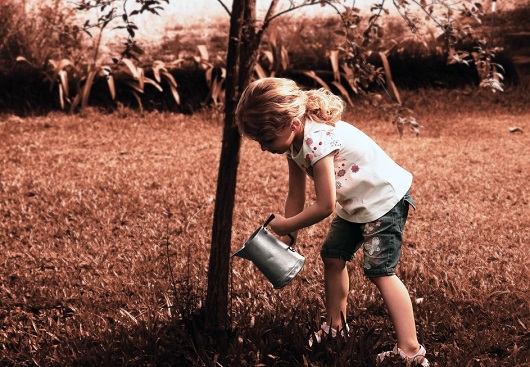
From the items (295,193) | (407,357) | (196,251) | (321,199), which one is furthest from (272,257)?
(196,251)

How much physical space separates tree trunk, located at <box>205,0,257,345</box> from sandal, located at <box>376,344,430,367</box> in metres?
0.60

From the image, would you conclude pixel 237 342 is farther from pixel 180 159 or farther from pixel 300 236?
pixel 180 159

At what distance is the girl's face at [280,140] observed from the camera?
2.51 m

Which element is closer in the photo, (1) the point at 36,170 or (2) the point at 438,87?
(1) the point at 36,170

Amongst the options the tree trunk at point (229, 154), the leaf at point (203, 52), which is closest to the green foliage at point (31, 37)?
the leaf at point (203, 52)

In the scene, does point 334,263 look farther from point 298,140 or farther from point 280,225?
point 298,140

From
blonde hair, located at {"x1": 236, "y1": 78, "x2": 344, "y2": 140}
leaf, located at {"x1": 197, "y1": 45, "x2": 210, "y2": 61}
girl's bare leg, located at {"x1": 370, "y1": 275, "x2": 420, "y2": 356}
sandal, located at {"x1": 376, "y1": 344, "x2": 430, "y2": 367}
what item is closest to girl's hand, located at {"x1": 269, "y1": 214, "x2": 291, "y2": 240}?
blonde hair, located at {"x1": 236, "y1": 78, "x2": 344, "y2": 140}

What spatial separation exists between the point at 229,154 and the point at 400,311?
2.66ft


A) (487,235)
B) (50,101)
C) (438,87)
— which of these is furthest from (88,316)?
(438,87)

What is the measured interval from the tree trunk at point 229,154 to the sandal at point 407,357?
600mm

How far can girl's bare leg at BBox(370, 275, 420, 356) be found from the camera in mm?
2627

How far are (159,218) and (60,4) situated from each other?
3.99 meters

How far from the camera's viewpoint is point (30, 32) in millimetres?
7188

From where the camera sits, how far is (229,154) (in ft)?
8.56
